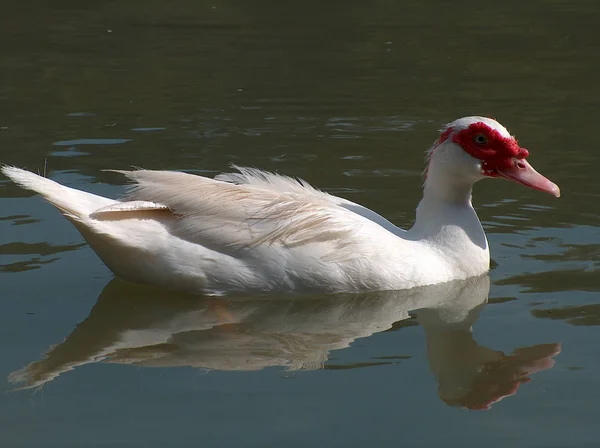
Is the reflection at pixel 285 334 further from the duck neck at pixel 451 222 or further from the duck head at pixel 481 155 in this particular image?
the duck head at pixel 481 155

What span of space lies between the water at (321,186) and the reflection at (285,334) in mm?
18

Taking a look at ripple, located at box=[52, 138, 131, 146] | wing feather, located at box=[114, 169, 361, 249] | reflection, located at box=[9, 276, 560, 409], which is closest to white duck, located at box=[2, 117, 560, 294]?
wing feather, located at box=[114, 169, 361, 249]

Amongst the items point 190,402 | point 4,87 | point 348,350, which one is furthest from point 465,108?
point 190,402

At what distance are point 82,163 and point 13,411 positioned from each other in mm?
4614

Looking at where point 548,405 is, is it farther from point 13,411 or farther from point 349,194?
point 349,194

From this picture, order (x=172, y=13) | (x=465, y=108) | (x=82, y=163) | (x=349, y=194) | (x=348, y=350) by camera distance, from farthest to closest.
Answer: (x=172, y=13), (x=465, y=108), (x=82, y=163), (x=349, y=194), (x=348, y=350)

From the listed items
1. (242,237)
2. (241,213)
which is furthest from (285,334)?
(241,213)

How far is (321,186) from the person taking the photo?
9.12 metres

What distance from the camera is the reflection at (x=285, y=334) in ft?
19.3

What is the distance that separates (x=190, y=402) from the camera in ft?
17.6

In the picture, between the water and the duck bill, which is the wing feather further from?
the duck bill

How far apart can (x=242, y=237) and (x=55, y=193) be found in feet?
3.73

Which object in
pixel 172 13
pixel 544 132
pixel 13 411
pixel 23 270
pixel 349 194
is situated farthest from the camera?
pixel 172 13

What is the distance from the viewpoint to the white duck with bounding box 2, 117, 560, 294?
21.8 ft
